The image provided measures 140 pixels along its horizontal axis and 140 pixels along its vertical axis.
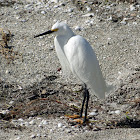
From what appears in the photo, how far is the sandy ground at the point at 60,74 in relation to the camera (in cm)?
326

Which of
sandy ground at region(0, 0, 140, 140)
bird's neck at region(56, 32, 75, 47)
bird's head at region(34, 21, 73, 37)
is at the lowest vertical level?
sandy ground at region(0, 0, 140, 140)

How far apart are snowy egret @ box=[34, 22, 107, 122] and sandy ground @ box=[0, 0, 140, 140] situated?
36cm

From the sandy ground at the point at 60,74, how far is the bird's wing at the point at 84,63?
0.36 m

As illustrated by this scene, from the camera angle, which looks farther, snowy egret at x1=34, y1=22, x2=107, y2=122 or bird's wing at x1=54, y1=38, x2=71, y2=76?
bird's wing at x1=54, y1=38, x2=71, y2=76

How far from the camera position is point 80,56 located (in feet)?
10.7

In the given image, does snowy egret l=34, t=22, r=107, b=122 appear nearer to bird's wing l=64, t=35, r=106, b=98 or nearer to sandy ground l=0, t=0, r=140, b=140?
bird's wing l=64, t=35, r=106, b=98

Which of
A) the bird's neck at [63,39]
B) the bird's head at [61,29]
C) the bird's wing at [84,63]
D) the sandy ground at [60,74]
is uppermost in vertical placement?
the bird's head at [61,29]

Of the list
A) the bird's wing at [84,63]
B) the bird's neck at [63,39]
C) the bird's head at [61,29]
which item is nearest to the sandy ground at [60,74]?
the bird's wing at [84,63]

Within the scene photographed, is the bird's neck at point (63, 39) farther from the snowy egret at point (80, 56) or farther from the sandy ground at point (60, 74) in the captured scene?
the sandy ground at point (60, 74)

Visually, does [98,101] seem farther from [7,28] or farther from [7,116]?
[7,28]

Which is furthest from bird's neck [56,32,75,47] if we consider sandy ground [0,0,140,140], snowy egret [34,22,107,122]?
sandy ground [0,0,140,140]

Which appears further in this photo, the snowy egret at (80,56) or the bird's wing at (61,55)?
the bird's wing at (61,55)

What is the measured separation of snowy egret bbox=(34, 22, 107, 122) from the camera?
325 cm

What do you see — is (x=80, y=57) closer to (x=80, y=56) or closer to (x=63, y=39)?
(x=80, y=56)
